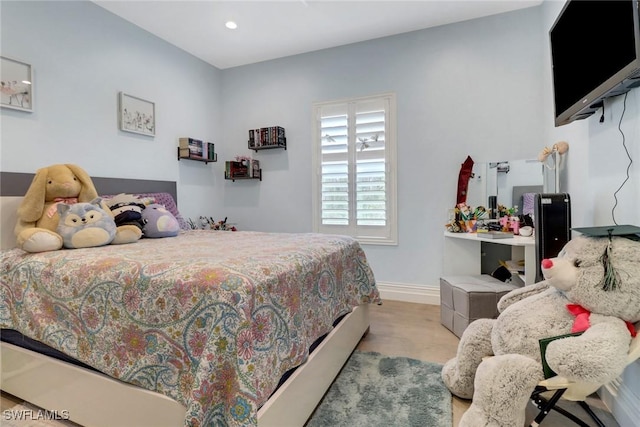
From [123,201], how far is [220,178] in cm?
170

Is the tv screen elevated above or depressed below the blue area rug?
above

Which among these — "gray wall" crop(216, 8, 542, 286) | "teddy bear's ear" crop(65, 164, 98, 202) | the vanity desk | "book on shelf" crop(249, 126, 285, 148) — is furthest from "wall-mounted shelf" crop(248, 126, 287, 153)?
the vanity desk

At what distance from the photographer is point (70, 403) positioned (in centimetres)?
142

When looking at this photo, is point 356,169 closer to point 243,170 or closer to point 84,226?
point 243,170

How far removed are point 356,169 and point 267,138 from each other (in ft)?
3.65

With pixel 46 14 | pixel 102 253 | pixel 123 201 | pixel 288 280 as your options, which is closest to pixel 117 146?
pixel 123 201

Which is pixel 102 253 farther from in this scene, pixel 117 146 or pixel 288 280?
pixel 117 146

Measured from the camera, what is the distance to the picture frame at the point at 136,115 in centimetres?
282

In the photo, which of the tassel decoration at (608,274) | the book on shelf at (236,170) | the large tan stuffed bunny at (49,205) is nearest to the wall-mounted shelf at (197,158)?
the book on shelf at (236,170)

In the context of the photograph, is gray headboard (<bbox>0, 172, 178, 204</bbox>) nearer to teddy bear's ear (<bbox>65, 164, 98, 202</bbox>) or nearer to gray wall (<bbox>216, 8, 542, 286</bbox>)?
teddy bear's ear (<bbox>65, 164, 98, 202</bbox>)

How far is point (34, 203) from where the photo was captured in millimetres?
1889

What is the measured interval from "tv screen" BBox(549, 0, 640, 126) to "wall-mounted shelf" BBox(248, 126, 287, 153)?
2523mm

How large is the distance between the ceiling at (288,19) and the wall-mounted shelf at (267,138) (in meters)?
0.89

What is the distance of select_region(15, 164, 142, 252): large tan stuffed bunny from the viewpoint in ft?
5.55
